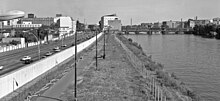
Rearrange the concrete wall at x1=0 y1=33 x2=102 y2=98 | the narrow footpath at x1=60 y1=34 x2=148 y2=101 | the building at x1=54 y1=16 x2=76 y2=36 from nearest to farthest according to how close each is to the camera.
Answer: the building at x1=54 y1=16 x2=76 y2=36
the concrete wall at x1=0 y1=33 x2=102 y2=98
the narrow footpath at x1=60 y1=34 x2=148 y2=101

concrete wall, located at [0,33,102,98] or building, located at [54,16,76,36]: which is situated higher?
building, located at [54,16,76,36]

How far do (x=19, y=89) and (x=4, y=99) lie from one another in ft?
9.11

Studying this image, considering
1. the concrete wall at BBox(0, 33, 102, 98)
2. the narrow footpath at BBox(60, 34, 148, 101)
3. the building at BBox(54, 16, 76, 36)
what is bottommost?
the narrow footpath at BBox(60, 34, 148, 101)

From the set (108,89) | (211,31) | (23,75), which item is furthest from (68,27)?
(211,31)

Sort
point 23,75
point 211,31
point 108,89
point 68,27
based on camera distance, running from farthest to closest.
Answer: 1. point 211,31
2. point 23,75
3. point 108,89
4. point 68,27

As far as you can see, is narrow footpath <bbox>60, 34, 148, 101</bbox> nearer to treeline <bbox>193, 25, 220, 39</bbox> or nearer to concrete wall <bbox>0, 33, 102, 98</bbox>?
concrete wall <bbox>0, 33, 102, 98</bbox>

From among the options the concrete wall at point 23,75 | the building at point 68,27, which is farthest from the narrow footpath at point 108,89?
the building at point 68,27

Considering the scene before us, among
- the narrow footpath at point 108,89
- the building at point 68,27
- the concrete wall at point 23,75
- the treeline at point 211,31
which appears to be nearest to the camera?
the building at point 68,27

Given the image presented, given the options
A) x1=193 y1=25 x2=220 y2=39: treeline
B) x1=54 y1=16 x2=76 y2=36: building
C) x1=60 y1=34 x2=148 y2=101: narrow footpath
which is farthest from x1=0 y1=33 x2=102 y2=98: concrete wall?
x1=193 y1=25 x2=220 y2=39: treeline

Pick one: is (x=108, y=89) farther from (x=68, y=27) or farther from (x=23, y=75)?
(x=23, y=75)

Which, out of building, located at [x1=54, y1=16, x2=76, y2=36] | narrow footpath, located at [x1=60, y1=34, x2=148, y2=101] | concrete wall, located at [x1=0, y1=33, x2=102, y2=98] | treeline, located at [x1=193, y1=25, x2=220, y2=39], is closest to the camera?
building, located at [x1=54, y1=16, x2=76, y2=36]

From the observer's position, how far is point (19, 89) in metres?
20.5

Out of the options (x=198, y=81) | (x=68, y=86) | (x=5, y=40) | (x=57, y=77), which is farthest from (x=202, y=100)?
(x=5, y=40)

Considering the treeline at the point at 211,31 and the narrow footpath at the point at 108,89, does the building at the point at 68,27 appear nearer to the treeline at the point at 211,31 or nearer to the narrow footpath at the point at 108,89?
the narrow footpath at the point at 108,89
